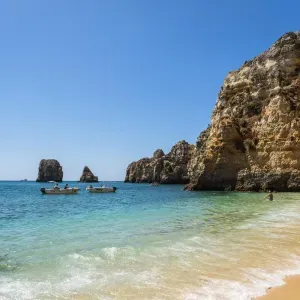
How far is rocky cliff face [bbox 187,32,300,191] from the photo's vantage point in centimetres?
4084

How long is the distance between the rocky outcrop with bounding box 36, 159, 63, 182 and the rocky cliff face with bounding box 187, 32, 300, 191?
4655 inches

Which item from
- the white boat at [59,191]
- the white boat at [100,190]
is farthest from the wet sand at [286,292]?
the white boat at [100,190]

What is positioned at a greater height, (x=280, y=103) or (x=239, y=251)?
(x=280, y=103)

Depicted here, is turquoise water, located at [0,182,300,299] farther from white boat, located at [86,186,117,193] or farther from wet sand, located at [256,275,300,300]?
white boat, located at [86,186,117,193]

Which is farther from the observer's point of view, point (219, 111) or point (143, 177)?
point (143, 177)

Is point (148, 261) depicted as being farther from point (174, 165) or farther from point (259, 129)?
point (174, 165)

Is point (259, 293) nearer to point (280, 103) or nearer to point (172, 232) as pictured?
point (172, 232)

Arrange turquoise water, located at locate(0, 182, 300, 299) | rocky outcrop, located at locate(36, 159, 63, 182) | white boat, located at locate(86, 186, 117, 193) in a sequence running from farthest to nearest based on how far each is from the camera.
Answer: rocky outcrop, located at locate(36, 159, 63, 182) → white boat, located at locate(86, 186, 117, 193) → turquoise water, located at locate(0, 182, 300, 299)

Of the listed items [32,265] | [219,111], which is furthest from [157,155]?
[32,265]

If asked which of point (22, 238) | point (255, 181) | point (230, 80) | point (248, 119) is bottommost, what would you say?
point (22, 238)

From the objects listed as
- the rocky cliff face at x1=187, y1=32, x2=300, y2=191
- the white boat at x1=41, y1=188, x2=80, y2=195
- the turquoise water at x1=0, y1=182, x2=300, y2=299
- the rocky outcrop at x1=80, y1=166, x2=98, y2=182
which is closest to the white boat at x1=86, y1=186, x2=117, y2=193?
the white boat at x1=41, y1=188, x2=80, y2=195

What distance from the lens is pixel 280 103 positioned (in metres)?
42.6

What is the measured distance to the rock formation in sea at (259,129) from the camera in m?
40.8

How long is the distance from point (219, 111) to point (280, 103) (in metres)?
11.5
